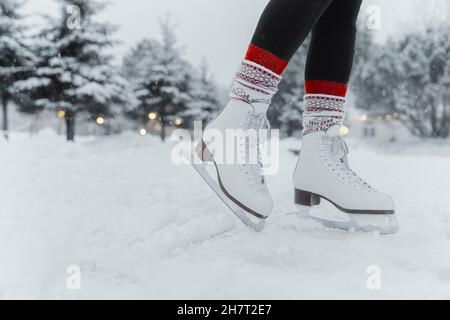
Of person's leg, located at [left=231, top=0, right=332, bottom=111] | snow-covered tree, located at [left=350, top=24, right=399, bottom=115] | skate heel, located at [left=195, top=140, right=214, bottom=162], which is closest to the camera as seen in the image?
person's leg, located at [left=231, top=0, right=332, bottom=111]

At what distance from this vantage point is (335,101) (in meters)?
1.29

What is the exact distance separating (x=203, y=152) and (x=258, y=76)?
27 cm

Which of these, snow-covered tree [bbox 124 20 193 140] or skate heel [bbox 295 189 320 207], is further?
snow-covered tree [bbox 124 20 193 140]

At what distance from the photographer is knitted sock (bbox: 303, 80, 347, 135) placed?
4.17 feet

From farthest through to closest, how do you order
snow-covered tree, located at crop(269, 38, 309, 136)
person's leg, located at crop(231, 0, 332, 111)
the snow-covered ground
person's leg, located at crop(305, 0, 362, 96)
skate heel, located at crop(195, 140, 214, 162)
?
snow-covered tree, located at crop(269, 38, 309, 136) → person's leg, located at crop(305, 0, 362, 96) → skate heel, located at crop(195, 140, 214, 162) → person's leg, located at crop(231, 0, 332, 111) → the snow-covered ground

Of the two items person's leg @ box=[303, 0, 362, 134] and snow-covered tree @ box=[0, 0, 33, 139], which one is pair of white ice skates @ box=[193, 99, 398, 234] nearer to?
person's leg @ box=[303, 0, 362, 134]

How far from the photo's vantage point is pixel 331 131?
1266mm

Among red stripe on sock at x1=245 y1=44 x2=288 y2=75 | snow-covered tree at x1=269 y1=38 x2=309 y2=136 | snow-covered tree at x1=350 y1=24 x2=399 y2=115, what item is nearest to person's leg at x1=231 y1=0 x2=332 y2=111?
red stripe on sock at x1=245 y1=44 x2=288 y2=75

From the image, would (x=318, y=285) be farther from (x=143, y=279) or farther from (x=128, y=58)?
(x=128, y=58)

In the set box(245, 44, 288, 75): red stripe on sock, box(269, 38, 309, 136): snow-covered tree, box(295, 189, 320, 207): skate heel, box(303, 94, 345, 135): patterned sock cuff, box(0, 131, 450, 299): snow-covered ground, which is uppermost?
box(269, 38, 309, 136): snow-covered tree

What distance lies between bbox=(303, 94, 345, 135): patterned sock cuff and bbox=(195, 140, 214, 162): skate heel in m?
0.33
